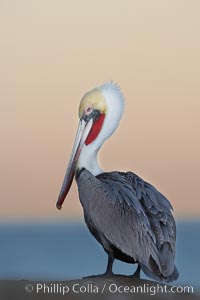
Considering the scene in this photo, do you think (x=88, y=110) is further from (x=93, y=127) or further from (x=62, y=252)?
(x=62, y=252)

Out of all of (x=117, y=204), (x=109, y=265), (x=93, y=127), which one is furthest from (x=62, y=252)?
(x=93, y=127)

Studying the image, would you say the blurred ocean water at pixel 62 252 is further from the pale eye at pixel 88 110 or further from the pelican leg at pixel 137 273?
the pale eye at pixel 88 110

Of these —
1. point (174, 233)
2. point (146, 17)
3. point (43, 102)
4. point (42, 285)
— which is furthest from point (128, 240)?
point (146, 17)

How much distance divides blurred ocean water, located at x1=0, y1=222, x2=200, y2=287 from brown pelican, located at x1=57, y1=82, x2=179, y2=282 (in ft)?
0.13

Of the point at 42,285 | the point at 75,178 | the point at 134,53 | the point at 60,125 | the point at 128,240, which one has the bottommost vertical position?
the point at 42,285

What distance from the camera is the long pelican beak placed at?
12.1 feet

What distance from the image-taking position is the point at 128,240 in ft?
11.9

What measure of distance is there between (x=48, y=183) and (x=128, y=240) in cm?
48

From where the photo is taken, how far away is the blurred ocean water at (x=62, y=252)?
362 centimetres

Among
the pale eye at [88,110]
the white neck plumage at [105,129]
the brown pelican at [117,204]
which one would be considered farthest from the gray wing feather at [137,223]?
the pale eye at [88,110]

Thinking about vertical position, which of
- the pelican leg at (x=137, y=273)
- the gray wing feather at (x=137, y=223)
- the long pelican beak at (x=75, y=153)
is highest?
the long pelican beak at (x=75, y=153)

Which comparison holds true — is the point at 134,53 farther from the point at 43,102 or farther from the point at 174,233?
the point at 174,233

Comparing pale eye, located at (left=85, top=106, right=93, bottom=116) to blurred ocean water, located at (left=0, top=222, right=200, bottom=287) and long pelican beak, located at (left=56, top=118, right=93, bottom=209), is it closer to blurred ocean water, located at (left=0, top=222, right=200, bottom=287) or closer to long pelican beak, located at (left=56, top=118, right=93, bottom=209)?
long pelican beak, located at (left=56, top=118, right=93, bottom=209)

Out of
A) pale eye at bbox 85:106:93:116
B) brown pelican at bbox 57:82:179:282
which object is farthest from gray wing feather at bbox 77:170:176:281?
pale eye at bbox 85:106:93:116
